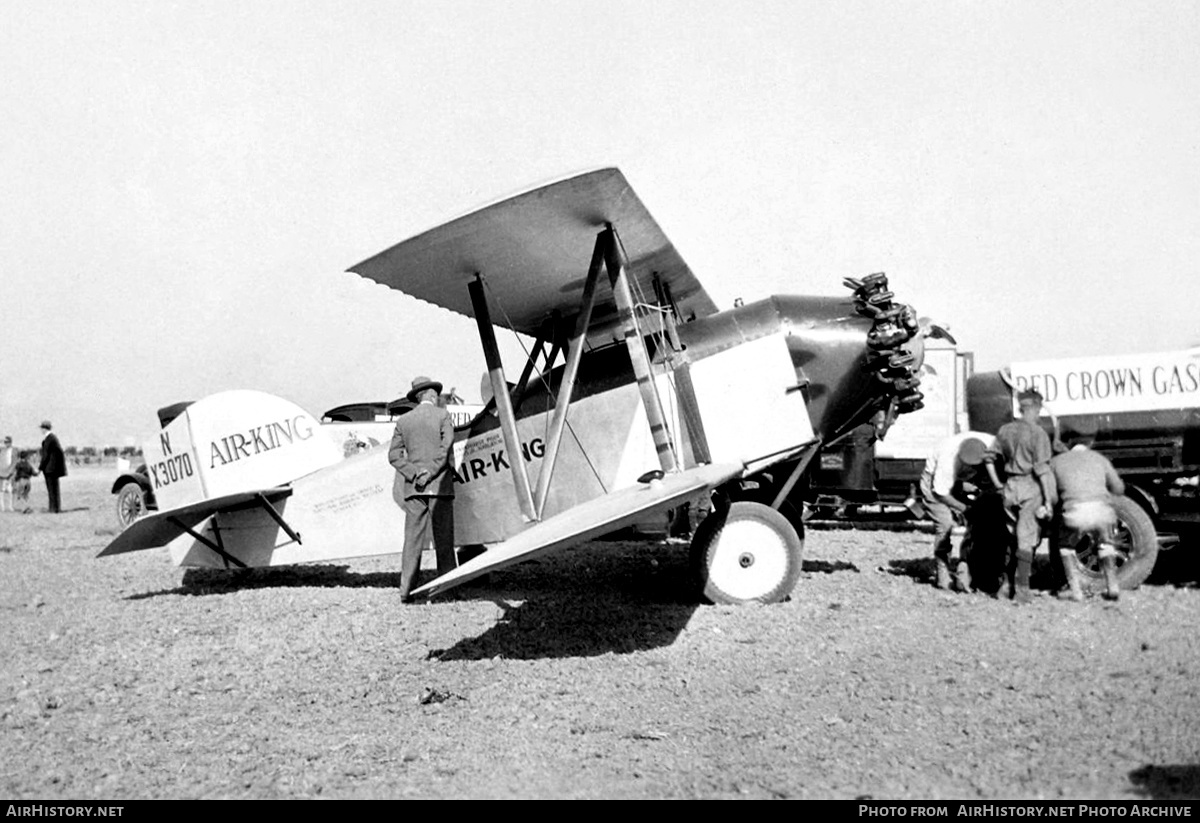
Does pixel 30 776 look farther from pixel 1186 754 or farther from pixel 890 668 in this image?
pixel 1186 754

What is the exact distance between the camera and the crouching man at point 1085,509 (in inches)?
270

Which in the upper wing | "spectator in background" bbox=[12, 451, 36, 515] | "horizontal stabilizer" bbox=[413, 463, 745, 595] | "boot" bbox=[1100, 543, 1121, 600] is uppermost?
"spectator in background" bbox=[12, 451, 36, 515]

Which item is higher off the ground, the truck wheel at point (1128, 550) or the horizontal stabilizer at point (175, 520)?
the horizontal stabilizer at point (175, 520)

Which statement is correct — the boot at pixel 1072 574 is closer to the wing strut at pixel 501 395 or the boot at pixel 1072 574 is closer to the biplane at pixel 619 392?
the biplane at pixel 619 392

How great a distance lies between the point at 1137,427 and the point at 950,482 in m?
1.77

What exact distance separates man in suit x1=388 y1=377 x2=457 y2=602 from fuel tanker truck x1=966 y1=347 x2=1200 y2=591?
201 inches

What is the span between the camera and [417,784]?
377 cm

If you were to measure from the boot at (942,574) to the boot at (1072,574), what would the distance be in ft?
3.01

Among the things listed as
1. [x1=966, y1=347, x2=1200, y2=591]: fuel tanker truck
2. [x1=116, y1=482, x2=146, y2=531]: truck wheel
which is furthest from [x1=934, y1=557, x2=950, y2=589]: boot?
[x1=116, y1=482, x2=146, y2=531]: truck wheel

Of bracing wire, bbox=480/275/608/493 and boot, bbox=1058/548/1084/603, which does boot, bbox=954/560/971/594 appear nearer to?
boot, bbox=1058/548/1084/603

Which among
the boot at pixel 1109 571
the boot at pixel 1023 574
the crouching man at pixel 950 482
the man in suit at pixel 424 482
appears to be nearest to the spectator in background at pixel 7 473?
the man in suit at pixel 424 482

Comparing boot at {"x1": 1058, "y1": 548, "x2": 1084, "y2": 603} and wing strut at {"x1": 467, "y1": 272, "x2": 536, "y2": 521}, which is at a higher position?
wing strut at {"x1": 467, "y1": 272, "x2": 536, "y2": 521}

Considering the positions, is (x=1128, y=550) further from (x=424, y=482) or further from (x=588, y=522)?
(x=424, y=482)

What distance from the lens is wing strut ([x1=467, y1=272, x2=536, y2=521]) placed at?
669cm
